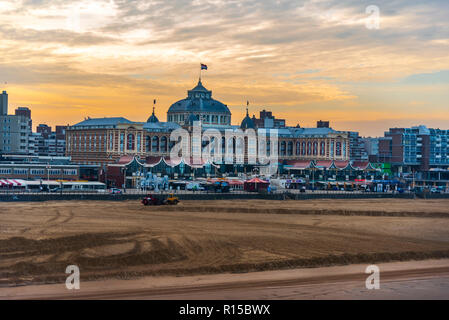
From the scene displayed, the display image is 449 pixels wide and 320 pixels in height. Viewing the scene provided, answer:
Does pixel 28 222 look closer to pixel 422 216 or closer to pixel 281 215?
pixel 281 215

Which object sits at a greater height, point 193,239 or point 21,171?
point 21,171

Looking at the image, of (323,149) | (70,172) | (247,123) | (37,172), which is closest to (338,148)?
(323,149)

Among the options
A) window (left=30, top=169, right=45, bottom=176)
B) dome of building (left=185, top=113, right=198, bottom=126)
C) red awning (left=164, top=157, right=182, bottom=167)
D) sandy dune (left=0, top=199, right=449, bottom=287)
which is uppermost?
dome of building (left=185, top=113, right=198, bottom=126)

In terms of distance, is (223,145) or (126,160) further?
(223,145)

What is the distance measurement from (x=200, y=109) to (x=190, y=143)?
1713 centimetres

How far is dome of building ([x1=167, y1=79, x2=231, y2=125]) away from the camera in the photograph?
177500mm

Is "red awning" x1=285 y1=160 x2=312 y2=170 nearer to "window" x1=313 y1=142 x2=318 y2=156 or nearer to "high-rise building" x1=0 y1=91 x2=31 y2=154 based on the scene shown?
"window" x1=313 y1=142 x2=318 y2=156

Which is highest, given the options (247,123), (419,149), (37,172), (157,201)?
(247,123)

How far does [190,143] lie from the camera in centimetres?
16288

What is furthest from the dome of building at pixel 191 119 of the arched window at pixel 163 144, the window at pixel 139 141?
the window at pixel 139 141

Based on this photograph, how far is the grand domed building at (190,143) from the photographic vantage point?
141 m

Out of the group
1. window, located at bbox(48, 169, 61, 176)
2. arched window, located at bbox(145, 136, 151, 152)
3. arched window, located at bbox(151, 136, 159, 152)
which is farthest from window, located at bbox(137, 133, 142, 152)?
window, located at bbox(48, 169, 61, 176)

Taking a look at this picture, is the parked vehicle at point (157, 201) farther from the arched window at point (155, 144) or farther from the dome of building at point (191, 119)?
the dome of building at point (191, 119)

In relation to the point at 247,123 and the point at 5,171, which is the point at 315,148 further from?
the point at 5,171
